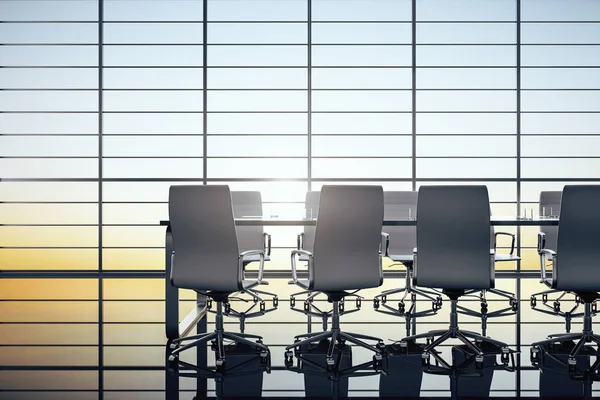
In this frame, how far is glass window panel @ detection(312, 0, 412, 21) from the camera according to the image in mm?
6496

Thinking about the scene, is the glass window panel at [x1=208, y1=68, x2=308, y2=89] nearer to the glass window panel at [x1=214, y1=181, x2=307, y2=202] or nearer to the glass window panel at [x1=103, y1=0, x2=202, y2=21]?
Result: the glass window panel at [x1=103, y1=0, x2=202, y2=21]

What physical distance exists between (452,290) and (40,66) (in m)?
5.66

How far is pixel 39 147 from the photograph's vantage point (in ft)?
22.1

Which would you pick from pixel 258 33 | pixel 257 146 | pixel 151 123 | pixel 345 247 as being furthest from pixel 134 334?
pixel 258 33

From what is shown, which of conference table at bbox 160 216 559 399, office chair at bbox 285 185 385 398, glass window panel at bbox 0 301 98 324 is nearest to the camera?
office chair at bbox 285 185 385 398

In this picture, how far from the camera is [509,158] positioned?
6699 mm

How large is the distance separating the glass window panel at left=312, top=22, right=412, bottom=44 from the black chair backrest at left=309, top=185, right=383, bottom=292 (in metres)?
3.98

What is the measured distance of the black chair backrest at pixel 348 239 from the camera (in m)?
2.97

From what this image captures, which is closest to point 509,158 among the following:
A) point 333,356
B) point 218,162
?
point 218,162

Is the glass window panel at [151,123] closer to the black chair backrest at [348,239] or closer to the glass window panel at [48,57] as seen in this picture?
the glass window panel at [48,57]

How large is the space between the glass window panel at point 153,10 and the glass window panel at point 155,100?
885 mm

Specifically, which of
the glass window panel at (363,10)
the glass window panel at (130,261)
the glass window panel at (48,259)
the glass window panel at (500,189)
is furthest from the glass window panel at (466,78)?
the glass window panel at (48,259)

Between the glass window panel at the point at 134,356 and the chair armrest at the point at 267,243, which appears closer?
the glass window panel at the point at 134,356

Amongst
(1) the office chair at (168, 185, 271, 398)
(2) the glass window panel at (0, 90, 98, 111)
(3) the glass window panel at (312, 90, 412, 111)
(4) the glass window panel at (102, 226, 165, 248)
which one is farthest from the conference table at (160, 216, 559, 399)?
(2) the glass window panel at (0, 90, 98, 111)
